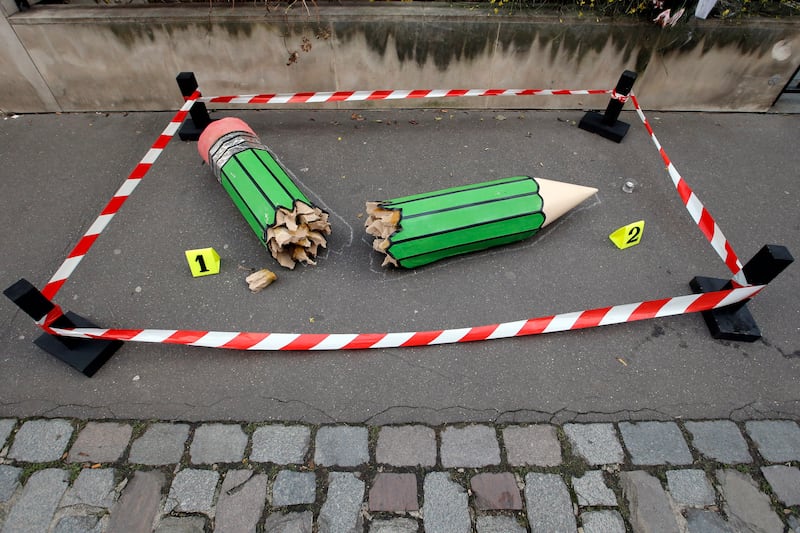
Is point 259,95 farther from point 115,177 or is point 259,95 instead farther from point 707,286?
point 707,286

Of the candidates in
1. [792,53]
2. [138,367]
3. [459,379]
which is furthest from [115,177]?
[792,53]

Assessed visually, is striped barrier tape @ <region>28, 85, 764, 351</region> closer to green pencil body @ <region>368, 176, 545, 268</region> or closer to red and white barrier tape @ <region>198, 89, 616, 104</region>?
green pencil body @ <region>368, 176, 545, 268</region>

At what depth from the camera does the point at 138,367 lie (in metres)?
3.15

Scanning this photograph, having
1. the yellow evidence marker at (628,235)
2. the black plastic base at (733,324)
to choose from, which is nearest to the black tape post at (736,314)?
the black plastic base at (733,324)

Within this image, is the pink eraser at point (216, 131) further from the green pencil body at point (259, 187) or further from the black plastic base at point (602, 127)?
the black plastic base at point (602, 127)

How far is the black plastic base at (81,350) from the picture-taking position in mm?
3068

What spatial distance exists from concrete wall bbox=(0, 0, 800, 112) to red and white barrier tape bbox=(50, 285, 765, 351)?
306 centimetres

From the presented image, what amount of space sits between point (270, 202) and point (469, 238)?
5.11 ft

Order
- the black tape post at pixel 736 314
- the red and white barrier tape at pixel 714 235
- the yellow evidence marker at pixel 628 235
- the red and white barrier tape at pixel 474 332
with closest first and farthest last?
1. the black tape post at pixel 736 314
2. the red and white barrier tape at pixel 474 332
3. the red and white barrier tape at pixel 714 235
4. the yellow evidence marker at pixel 628 235

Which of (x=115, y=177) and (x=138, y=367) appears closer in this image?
(x=138, y=367)

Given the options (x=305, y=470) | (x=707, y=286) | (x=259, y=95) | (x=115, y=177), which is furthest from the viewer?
(x=259, y=95)

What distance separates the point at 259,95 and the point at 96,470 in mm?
3792

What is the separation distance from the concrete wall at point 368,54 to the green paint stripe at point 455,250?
2.38 metres

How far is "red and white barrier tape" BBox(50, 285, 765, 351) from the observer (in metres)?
3.14
